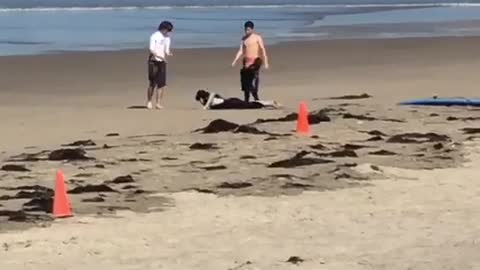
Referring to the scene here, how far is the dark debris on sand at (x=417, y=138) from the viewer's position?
14.5 meters

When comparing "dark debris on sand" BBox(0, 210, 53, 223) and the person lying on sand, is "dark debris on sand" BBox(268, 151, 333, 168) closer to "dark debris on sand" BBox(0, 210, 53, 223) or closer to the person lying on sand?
"dark debris on sand" BBox(0, 210, 53, 223)

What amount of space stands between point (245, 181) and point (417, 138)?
3796mm

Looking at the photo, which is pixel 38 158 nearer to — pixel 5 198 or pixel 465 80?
pixel 5 198

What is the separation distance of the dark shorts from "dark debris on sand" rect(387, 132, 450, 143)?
15.4 ft

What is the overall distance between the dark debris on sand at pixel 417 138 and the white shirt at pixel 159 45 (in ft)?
17.6

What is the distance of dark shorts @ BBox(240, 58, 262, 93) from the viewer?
19438 mm

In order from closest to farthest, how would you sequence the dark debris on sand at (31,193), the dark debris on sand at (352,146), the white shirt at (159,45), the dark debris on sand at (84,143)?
the dark debris on sand at (31,193) → the dark debris on sand at (352,146) → the dark debris on sand at (84,143) → the white shirt at (159,45)

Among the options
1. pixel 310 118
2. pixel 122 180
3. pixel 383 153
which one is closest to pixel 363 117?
pixel 310 118

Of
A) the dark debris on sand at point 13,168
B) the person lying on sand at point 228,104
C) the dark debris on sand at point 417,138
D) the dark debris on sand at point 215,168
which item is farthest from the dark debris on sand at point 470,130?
the dark debris on sand at point 13,168

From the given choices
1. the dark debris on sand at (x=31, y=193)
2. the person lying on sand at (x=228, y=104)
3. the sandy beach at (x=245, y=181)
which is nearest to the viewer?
the sandy beach at (x=245, y=181)

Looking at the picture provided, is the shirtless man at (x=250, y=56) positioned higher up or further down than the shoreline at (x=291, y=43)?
higher up

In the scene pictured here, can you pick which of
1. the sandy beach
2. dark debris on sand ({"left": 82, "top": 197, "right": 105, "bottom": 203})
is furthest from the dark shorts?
dark debris on sand ({"left": 82, "top": 197, "right": 105, "bottom": 203})

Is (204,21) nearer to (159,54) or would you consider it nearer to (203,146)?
(159,54)

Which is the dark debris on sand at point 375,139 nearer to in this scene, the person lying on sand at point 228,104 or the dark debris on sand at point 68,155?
the dark debris on sand at point 68,155
